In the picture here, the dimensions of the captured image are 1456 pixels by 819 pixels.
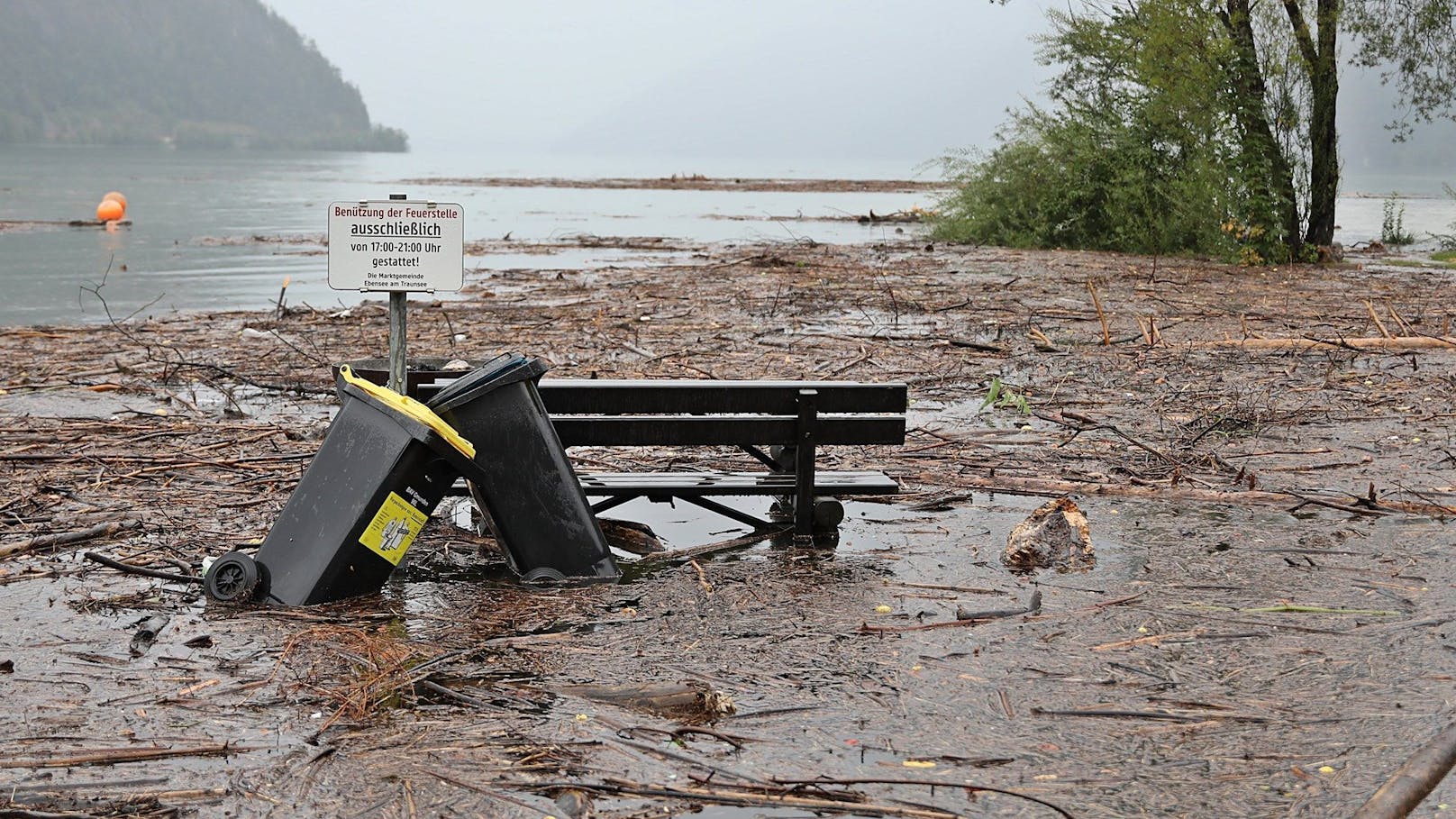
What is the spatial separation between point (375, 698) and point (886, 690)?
165cm

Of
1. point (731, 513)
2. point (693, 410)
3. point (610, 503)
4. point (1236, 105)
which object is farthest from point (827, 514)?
point (1236, 105)

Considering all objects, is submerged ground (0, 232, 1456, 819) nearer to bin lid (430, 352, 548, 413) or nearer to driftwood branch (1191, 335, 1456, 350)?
bin lid (430, 352, 548, 413)

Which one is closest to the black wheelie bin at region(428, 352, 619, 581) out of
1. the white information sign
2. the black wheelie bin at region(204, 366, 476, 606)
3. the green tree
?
the black wheelie bin at region(204, 366, 476, 606)

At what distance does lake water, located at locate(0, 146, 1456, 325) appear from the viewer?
65.2ft

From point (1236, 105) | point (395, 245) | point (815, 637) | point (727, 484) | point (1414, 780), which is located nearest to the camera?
point (1414, 780)

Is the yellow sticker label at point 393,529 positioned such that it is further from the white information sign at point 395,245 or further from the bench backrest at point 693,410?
the bench backrest at point 693,410

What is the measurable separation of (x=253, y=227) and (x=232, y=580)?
33.8m

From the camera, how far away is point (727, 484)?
21.8 ft

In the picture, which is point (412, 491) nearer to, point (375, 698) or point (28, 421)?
point (375, 698)

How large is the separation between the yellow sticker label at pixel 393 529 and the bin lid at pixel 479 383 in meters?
0.41

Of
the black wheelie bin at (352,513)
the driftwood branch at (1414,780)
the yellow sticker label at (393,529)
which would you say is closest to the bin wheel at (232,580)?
the black wheelie bin at (352,513)

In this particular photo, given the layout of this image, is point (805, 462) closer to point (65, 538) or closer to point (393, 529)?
point (393, 529)

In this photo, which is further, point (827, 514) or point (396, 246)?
point (827, 514)

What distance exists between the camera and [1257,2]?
80.2ft
